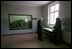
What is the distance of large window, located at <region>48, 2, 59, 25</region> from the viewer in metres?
1.11

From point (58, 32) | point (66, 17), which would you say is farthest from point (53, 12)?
point (58, 32)

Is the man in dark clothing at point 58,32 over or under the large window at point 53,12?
under

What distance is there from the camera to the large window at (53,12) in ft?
3.66

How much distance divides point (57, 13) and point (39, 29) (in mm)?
510

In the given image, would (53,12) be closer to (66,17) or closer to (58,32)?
(66,17)

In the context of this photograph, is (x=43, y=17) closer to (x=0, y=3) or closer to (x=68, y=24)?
(x=68, y=24)

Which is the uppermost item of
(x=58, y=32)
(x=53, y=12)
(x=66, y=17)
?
(x=53, y=12)

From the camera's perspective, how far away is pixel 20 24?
3.67 ft

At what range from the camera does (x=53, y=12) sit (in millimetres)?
1176

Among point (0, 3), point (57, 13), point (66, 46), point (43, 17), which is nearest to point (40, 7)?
point (43, 17)

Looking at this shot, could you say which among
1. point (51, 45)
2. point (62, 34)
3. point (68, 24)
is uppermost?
point (68, 24)

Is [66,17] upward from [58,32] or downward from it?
upward

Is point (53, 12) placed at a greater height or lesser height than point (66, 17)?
greater

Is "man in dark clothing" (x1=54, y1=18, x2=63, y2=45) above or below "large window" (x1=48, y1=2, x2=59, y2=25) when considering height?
below
